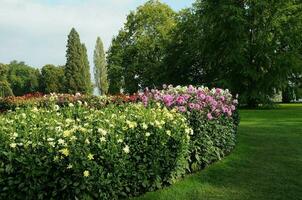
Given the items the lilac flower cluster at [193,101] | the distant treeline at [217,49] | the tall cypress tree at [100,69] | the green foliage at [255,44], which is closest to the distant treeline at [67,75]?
the tall cypress tree at [100,69]

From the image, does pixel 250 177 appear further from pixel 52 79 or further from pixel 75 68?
pixel 52 79

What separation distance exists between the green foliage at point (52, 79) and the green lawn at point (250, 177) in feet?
276

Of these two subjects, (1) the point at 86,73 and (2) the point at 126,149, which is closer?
(2) the point at 126,149

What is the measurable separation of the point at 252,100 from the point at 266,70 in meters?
2.38

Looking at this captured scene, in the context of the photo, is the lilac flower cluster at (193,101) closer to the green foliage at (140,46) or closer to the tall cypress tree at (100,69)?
the green foliage at (140,46)

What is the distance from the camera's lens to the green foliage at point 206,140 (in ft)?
26.3

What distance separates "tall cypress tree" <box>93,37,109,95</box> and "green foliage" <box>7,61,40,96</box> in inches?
759

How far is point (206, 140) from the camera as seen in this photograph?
831 centimetres

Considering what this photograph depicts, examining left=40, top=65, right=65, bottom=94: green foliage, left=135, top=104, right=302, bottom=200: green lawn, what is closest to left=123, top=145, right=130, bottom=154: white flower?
left=135, top=104, right=302, bottom=200: green lawn

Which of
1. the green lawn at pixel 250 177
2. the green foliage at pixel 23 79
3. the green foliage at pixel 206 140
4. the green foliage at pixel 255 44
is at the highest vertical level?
the green foliage at pixel 23 79

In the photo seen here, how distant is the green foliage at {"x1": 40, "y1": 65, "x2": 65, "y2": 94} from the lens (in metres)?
94.6

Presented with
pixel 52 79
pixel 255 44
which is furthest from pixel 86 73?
pixel 255 44

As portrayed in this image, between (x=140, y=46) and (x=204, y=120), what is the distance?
3820 centimetres

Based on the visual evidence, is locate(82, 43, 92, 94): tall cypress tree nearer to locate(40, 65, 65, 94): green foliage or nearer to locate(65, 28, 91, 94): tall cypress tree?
locate(65, 28, 91, 94): tall cypress tree
